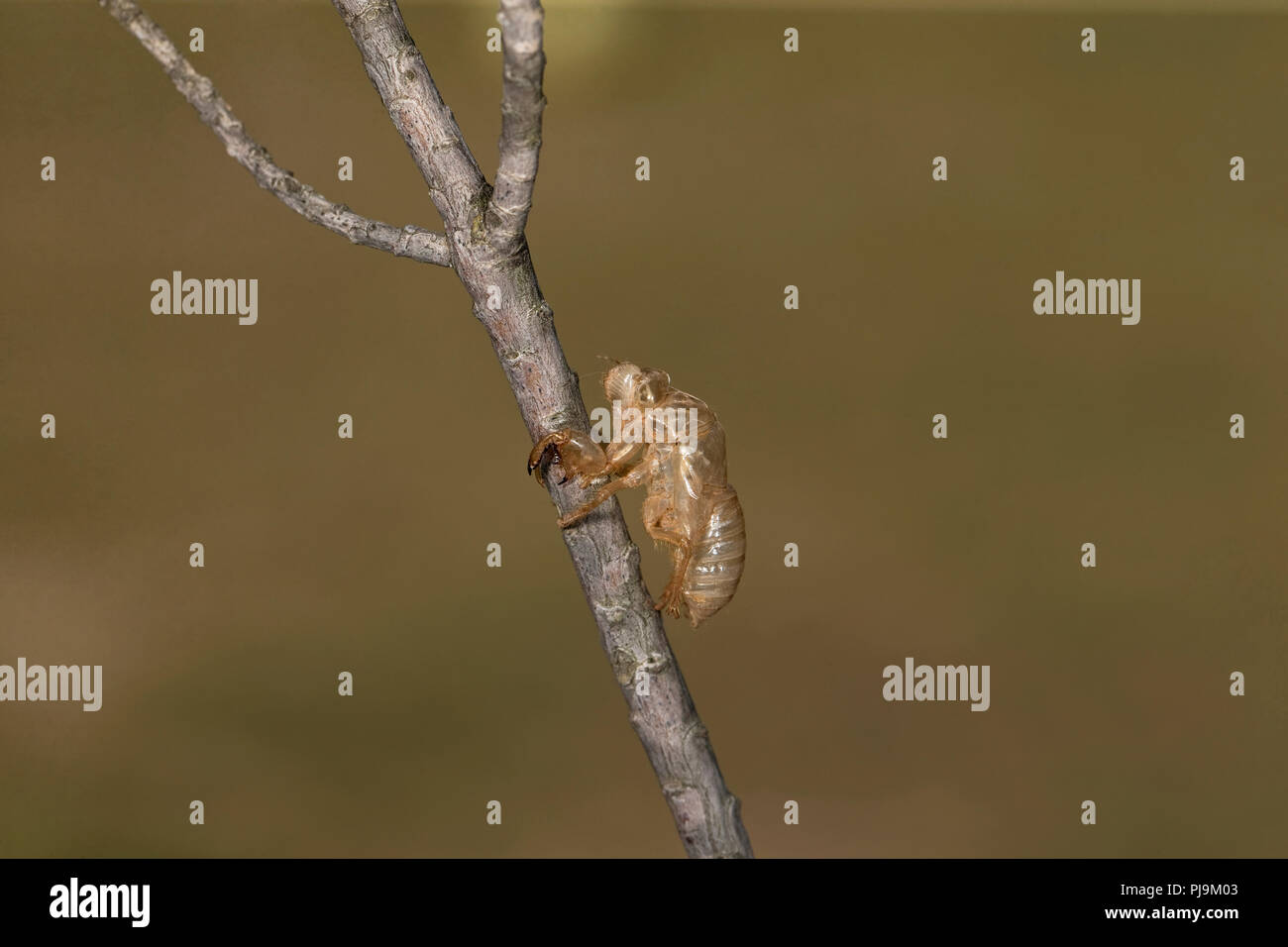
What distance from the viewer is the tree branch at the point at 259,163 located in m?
1.27

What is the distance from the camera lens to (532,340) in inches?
54.7

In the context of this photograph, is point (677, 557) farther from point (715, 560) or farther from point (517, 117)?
point (517, 117)

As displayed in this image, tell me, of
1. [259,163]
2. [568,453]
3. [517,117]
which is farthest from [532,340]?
[259,163]

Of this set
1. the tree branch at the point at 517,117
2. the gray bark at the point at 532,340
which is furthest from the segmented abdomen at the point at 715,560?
the tree branch at the point at 517,117

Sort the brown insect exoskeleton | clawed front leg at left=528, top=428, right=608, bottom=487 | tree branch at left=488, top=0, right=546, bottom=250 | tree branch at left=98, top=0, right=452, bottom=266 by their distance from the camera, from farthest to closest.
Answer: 1. the brown insect exoskeleton
2. clawed front leg at left=528, top=428, right=608, bottom=487
3. tree branch at left=98, top=0, right=452, bottom=266
4. tree branch at left=488, top=0, right=546, bottom=250

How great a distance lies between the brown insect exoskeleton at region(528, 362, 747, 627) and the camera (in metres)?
1.61

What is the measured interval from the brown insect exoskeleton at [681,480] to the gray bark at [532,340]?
0.41 ft

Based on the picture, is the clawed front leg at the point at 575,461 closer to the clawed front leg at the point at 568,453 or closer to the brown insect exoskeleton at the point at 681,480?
the clawed front leg at the point at 568,453

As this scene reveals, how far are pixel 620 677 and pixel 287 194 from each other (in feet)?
2.51

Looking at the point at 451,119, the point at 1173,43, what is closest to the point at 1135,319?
the point at 1173,43

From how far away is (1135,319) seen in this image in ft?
18.8

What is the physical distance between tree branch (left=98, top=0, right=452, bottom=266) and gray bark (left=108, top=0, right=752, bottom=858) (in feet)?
0.03

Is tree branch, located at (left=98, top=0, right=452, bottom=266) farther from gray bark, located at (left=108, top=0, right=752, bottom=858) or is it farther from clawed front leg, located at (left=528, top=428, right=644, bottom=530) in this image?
clawed front leg, located at (left=528, top=428, right=644, bottom=530)

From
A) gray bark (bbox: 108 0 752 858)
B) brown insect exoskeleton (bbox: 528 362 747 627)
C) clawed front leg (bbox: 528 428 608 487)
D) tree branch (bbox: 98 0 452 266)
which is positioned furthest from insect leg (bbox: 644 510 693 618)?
tree branch (bbox: 98 0 452 266)
